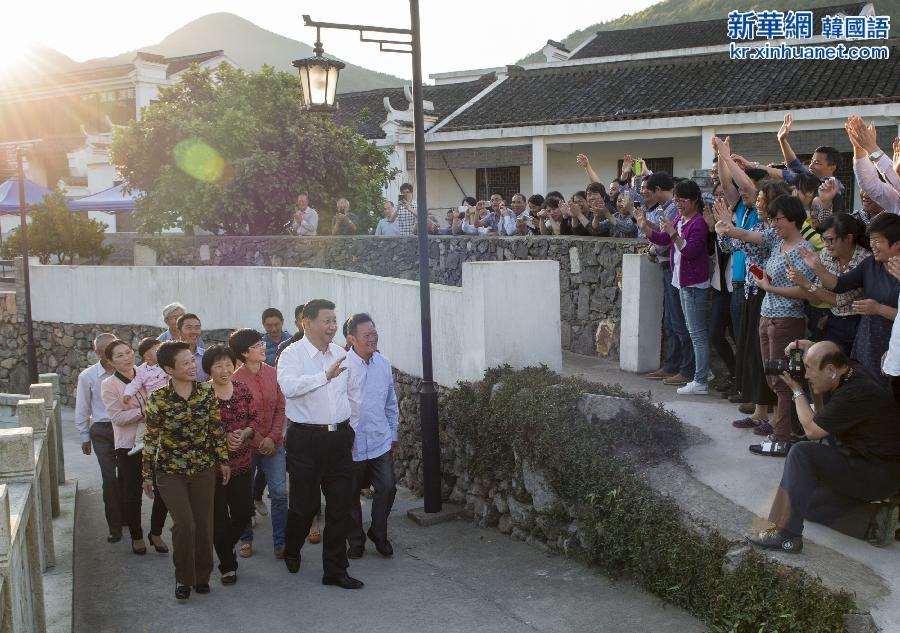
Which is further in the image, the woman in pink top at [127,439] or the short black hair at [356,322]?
the woman in pink top at [127,439]

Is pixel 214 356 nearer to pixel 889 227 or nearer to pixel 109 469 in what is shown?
pixel 109 469

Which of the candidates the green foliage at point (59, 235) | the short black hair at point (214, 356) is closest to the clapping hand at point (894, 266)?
the short black hair at point (214, 356)

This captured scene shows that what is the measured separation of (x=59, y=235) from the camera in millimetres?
22844

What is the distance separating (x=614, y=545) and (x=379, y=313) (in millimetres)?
4918

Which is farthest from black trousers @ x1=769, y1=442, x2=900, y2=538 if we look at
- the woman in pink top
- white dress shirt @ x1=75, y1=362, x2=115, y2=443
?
white dress shirt @ x1=75, y1=362, x2=115, y2=443

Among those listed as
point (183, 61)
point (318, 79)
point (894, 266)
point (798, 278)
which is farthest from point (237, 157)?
point (183, 61)

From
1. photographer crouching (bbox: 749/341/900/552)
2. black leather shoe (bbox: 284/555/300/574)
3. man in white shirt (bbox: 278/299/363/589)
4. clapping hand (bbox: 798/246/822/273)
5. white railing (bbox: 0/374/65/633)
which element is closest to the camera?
white railing (bbox: 0/374/65/633)

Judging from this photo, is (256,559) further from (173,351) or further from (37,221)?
(37,221)

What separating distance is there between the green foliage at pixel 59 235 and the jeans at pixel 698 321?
731 inches

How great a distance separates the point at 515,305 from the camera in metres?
8.55

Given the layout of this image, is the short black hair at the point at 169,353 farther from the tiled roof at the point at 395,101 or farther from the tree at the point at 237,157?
the tiled roof at the point at 395,101

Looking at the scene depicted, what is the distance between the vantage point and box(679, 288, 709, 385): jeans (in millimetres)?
8438

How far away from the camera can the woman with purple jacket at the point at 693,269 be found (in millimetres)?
8383

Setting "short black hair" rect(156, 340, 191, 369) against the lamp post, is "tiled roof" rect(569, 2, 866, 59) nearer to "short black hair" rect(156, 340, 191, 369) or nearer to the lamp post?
the lamp post
